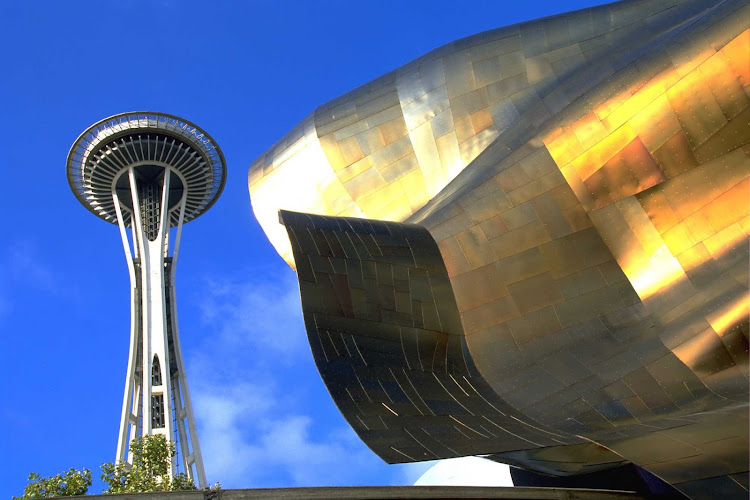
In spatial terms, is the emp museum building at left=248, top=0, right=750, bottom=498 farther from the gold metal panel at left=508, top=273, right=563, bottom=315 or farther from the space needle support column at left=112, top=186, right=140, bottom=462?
the space needle support column at left=112, top=186, right=140, bottom=462

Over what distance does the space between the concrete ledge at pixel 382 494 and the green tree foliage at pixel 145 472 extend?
716 inches

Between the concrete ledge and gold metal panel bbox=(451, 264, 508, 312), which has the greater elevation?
gold metal panel bbox=(451, 264, 508, 312)

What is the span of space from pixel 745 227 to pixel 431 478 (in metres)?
21.4

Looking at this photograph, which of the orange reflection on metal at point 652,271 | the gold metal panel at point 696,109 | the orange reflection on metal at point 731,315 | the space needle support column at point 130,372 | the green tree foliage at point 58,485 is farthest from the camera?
the space needle support column at point 130,372

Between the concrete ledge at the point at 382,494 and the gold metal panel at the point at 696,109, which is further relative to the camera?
the gold metal panel at the point at 696,109

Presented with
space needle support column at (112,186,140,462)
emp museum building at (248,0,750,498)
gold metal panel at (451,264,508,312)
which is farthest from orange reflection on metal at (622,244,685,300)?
space needle support column at (112,186,140,462)

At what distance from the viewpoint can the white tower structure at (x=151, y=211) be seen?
49.6 m

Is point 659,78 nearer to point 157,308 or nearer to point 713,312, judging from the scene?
point 713,312

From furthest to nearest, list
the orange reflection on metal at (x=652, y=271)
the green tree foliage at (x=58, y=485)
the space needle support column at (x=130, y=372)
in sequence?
the space needle support column at (x=130, y=372), the green tree foliage at (x=58, y=485), the orange reflection on metal at (x=652, y=271)

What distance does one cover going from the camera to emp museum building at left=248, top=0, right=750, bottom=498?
29.7ft

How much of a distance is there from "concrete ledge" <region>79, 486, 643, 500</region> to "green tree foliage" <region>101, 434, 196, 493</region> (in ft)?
59.7

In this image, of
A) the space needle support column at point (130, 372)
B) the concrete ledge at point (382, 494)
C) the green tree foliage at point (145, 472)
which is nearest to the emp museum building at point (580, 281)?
the concrete ledge at point (382, 494)

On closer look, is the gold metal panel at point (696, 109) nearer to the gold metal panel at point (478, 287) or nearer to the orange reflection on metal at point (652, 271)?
the orange reflection on metal at point (652, 271)

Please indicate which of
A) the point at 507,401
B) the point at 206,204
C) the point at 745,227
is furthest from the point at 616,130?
the point at 206,204
